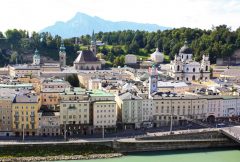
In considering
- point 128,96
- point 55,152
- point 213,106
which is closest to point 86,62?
point 213,106

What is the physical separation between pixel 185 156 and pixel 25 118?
9.26m

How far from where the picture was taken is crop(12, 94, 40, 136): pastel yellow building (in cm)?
2753

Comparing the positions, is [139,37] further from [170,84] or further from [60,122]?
[60,122]

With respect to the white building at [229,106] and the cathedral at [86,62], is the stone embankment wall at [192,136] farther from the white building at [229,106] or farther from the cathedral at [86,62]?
the cathedral at [86,62]

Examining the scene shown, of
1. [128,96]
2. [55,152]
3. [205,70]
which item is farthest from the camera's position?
[205,70]

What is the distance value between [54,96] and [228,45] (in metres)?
34.1

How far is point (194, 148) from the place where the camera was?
27.9m

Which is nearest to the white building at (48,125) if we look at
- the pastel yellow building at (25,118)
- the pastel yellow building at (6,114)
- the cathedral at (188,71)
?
the pastel yellow building at (25,118)

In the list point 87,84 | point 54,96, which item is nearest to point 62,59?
point 87,84

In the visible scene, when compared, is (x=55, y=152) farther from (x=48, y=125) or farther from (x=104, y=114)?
(x=104, y=114)

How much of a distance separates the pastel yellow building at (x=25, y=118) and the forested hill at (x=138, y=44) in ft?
94.8

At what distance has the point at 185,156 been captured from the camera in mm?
26016

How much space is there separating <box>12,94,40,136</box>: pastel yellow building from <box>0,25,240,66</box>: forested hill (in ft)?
94.8

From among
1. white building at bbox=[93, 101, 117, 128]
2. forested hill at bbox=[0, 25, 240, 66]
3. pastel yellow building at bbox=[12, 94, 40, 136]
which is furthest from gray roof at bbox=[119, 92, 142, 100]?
forested hill at bbox=[0, 25, 240, 66]
